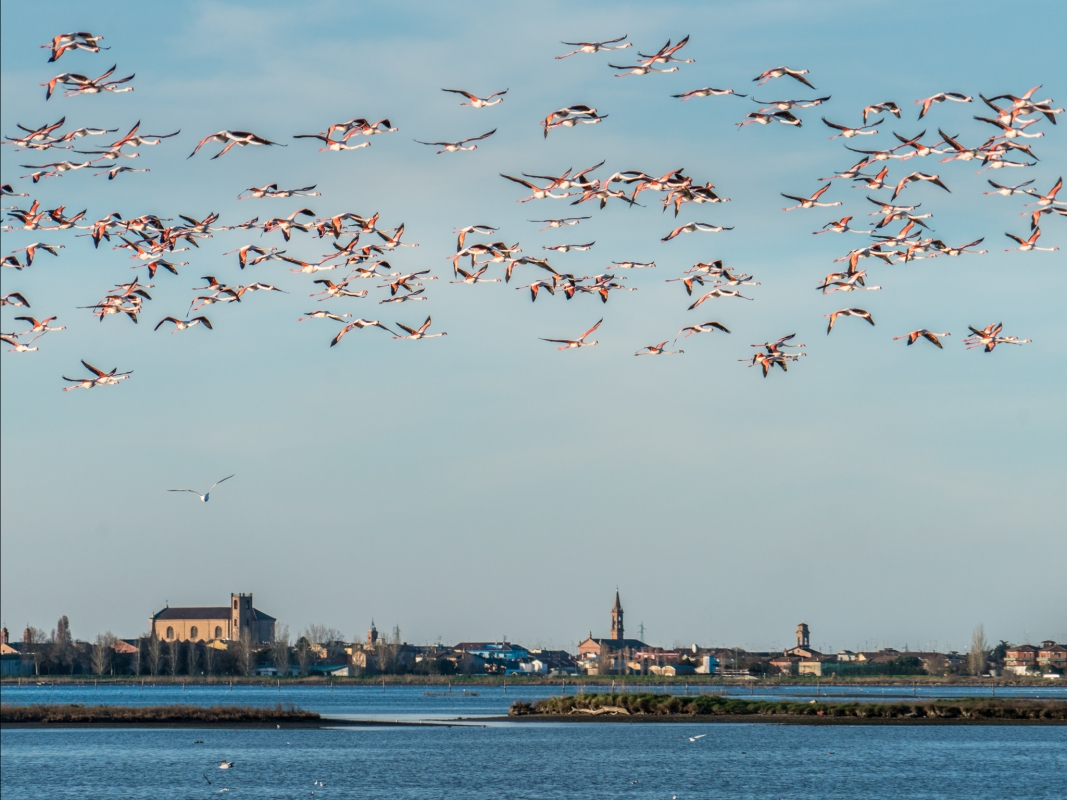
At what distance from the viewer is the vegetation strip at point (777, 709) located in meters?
120

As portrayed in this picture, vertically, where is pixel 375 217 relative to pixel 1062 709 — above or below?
above

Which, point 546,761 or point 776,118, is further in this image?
point 546,761

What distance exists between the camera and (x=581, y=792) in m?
68.0

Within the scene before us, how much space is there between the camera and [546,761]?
84.6 m

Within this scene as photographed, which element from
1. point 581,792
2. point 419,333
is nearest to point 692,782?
point 581,792

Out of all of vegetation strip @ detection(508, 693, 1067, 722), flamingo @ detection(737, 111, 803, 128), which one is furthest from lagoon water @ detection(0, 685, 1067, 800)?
flamingo @ detection(737, 111, 803, 128)

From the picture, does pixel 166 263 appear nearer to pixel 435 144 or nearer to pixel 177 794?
pixel 435 144

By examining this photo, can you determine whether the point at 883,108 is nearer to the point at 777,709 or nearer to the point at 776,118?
the point at 776,118

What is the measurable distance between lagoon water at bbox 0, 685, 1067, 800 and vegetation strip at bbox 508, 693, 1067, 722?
2.44 meters

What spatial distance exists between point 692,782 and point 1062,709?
6231cm

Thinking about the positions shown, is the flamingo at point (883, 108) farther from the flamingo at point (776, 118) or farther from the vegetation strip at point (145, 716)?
the vegetation strip at point (145, 716)

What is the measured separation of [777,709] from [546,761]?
171ft

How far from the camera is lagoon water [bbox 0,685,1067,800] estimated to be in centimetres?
6950

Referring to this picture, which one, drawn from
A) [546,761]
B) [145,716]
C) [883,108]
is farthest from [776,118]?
[145,716]
